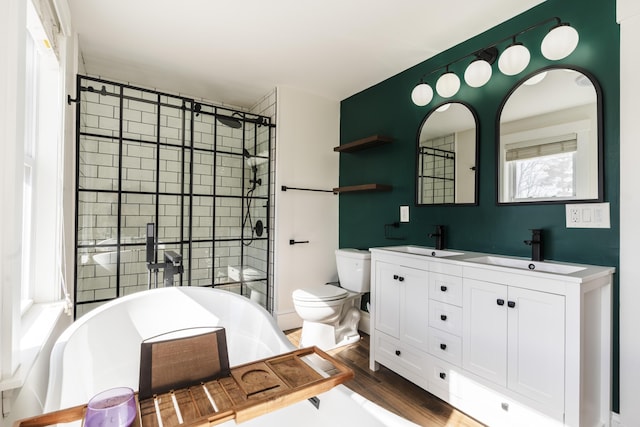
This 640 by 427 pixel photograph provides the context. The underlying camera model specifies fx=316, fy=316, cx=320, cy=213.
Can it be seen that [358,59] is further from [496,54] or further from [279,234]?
[279,234]

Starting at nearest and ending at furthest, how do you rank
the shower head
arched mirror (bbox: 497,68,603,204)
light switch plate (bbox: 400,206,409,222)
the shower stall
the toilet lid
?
1. arched mirror (bbox: 497,68,603,204)
2. the shower stall
3. the toilet lid
4. light switch plate (bbox: 400,206,409,222)
5. the shower head

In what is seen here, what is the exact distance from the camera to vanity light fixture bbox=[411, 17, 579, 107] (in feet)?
5.40

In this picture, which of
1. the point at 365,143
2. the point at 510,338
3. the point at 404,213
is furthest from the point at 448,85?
the point at 510,338

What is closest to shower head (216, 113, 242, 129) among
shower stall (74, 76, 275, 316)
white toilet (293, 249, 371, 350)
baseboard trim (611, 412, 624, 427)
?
shower stall (74, 76, 275, 316)

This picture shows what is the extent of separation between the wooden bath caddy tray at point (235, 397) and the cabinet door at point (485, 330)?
1042mm

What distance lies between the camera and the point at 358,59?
262 centimetres

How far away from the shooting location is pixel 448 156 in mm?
2418

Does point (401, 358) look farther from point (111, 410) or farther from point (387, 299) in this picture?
point (111, 410)

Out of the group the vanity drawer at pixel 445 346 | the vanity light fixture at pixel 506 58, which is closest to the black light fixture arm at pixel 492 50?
the vanity light fixture at pixel 506 58

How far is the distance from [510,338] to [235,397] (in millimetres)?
1385

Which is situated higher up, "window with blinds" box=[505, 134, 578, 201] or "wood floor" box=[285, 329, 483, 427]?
"window with blinds" box=[505, 134, 578, 201]

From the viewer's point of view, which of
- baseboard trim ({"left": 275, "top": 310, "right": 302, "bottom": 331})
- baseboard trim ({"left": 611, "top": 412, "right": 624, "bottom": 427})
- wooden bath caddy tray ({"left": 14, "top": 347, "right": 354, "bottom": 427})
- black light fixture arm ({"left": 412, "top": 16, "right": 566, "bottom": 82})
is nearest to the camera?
wooden bath caddy tray ({"left": 14, "top": 347, "right": 354, "bottom": 427})

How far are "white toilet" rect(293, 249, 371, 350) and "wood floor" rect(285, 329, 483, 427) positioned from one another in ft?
0.76

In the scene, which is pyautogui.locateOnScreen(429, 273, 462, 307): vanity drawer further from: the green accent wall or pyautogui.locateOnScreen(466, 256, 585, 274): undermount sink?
the green accent wall
